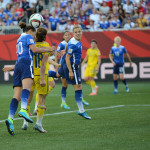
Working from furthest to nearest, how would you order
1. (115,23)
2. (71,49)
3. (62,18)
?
(62,18), (115,23), (71,49)

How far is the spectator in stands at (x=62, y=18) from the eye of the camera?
1014 inches

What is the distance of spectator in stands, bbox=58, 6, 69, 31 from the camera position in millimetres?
25750

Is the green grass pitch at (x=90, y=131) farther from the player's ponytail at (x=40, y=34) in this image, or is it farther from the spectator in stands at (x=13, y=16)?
the spectator in stands at (x=13, y=16)

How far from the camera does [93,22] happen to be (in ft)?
82.4

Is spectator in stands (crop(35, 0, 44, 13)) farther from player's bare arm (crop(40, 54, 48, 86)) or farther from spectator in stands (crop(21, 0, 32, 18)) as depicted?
player's bare arm (crop(40, 54, 48, 86))

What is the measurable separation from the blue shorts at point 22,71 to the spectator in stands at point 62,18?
56.6 feet

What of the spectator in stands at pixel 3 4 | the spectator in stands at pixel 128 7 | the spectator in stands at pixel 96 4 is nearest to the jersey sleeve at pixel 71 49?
the spectator in stands at pixel 128 7

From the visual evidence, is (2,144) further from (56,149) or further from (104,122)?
(104,122)

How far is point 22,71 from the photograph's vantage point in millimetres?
8336

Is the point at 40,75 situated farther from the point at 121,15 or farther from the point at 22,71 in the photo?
the point at 121,15

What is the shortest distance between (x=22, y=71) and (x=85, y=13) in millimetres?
18603

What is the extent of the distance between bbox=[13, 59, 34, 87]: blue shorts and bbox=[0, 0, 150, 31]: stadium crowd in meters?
16.4

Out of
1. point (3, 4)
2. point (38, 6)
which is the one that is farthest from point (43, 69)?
point (3, 4)

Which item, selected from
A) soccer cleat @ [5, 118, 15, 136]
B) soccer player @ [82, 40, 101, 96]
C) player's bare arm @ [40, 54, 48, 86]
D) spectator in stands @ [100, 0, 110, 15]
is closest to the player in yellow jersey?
player's bare arm @ [40, 54, 48, 86]
